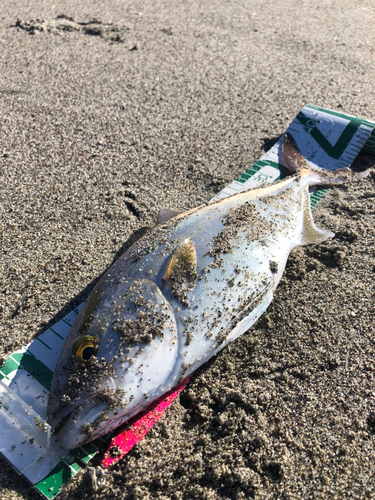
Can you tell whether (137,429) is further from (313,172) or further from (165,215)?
(313,172)

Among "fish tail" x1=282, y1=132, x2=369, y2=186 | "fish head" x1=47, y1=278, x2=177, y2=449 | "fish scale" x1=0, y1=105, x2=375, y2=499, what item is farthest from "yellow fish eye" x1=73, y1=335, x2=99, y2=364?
"fish tail" x1=282, y1=132, x2=369, y2=186

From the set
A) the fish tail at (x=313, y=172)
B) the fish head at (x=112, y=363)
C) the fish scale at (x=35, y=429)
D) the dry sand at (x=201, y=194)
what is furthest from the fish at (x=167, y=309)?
the fish tail at (x=313, y=172)

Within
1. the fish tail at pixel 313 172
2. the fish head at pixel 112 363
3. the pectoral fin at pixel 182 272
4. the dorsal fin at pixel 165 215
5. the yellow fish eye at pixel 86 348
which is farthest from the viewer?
the fish tail at pixel 313 172

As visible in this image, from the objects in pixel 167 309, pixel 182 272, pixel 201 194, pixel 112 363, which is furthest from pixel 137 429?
pixel 201 194

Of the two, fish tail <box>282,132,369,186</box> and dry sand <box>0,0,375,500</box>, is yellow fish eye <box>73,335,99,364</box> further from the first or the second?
fish tail <box>282,132,369,186</box>

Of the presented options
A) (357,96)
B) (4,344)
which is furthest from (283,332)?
(357,96)

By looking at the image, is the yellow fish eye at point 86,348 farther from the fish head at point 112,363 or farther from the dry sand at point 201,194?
the dry sand at point 201,194
